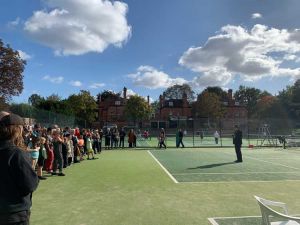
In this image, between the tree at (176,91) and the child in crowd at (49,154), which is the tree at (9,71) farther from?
the tree at (176,91)

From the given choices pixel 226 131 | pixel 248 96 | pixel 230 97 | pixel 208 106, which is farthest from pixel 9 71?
pixel 248 96

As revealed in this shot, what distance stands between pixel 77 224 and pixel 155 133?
4356 centimetres

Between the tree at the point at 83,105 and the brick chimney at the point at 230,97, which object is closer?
the tree at the point at 83,105

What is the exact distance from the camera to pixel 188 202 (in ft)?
30.9

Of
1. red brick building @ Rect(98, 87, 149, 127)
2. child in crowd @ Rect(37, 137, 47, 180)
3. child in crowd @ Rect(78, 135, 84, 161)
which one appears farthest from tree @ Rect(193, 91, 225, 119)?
child in crowd @ Rect(37, 137, 47, 180)

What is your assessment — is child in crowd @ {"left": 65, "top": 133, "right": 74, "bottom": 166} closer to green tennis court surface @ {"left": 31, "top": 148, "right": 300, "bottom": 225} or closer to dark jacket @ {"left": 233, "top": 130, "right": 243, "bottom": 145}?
green tennis court surface @ {"left": 31, "top": 148, "right": 300, "bottom": 225}


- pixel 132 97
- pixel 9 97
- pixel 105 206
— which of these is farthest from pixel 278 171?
pixel 132 97

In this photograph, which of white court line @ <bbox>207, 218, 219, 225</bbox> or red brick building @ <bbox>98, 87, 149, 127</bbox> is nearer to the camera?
white court line @ <bbox>207, 218, 219, 225</bbox>

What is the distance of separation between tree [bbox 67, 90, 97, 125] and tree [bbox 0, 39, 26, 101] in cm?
2733

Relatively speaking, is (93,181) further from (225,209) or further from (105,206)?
(225,209)

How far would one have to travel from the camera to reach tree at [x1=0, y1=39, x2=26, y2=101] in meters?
48.3

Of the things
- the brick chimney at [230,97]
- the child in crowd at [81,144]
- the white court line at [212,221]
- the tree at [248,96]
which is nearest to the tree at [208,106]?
the brick chimney at [230,97]

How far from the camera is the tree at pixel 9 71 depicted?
48344 mm

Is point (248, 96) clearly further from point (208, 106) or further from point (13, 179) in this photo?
point (13, 179)
